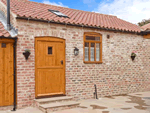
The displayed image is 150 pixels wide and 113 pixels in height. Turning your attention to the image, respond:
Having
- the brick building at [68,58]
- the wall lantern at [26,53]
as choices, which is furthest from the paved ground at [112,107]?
the wall lantern at [26,53]

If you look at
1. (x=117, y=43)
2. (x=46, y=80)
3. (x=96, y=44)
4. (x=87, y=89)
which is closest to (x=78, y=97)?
(x=87, y=89)

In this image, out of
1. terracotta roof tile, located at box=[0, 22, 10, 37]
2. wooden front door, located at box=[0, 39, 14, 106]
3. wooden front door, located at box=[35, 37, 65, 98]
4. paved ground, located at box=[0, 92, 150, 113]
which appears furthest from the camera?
wooden front door, located at box=[35, 37, 65, 98]

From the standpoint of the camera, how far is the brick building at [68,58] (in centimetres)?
746

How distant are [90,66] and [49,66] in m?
2.20

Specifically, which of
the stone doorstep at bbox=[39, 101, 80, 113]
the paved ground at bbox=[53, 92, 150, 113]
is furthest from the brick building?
the paved ground at bbox=[53, 92, 150, 113]

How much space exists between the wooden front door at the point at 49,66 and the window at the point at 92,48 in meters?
1.35

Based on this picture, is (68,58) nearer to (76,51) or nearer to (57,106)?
(76,51)

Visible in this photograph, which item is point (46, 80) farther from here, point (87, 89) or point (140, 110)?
point (140, 110)

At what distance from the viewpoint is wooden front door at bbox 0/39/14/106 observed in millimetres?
7125

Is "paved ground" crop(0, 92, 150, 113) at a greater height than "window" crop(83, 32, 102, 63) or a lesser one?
lesser

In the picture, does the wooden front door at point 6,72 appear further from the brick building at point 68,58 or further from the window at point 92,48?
the window at point 92,48

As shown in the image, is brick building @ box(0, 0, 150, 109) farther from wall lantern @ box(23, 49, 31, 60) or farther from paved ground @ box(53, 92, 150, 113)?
paved ground @ box(53, 92, 150, 113)

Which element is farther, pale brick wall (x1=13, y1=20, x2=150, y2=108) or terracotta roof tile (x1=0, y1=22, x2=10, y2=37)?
pale brick wall (x1=13, y1=20, x2=150, y2=108)

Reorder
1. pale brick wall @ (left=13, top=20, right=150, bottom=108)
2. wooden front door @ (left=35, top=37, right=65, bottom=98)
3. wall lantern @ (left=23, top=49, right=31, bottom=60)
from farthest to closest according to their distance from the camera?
wooden front door @ (left=35, top=37, right=65, bottom=98), pale brick wall @ (left=13, top=20, right=150, bottom=108), wall lantern @ (left=23, top=49, right=31, bottom=60)
